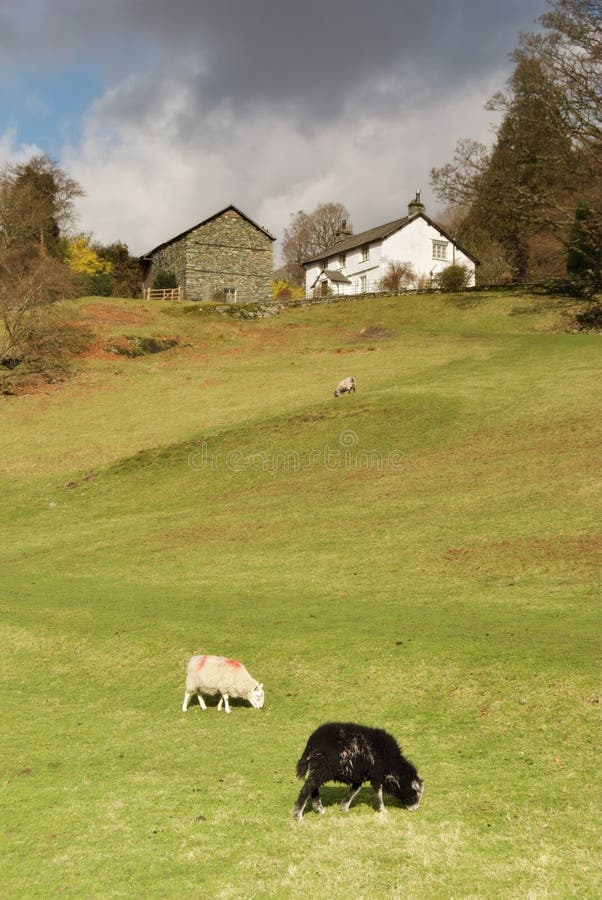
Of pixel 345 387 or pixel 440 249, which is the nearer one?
pixel 345 387

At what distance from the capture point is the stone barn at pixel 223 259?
88.6m

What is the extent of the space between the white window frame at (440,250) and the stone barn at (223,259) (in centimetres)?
2213

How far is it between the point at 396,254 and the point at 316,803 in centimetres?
9148

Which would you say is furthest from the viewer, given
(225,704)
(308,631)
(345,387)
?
(345,387)

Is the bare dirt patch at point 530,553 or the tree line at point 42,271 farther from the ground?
the tree line at point 42,271

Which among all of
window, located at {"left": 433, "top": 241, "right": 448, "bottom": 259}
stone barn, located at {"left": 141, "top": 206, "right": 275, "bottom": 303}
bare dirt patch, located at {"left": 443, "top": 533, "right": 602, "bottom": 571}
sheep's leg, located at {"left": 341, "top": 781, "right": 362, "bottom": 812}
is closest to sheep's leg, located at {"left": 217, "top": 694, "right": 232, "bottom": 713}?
sheep's leg, located at {"left": 341, "top": 781, "right": 362, "bottom": 812}

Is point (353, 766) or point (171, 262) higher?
point (171, 262)

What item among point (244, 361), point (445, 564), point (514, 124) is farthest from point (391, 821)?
point (514, 124)

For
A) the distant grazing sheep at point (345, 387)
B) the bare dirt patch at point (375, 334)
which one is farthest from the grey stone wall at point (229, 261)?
the distant grazing sheep at point (345, 387)

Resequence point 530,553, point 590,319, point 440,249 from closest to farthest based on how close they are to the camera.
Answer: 1. point 530,553
2. point 590,319
3. point 440,249

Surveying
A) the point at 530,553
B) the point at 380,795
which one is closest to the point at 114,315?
the point at 530,553

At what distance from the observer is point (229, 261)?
90.8m

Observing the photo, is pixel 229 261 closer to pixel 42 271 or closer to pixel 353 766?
pixel 42 271

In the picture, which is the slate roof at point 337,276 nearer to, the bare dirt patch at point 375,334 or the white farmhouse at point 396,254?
the white farmhouse at point 396,254
